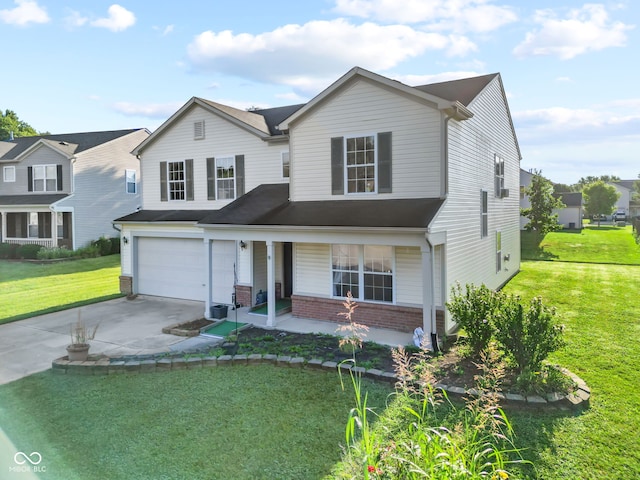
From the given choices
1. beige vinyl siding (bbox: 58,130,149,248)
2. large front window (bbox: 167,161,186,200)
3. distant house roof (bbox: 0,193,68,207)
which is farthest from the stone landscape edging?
distant house roof (bbox: 0,193,68,207)

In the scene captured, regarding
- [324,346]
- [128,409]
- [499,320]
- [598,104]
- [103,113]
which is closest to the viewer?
[103,113]

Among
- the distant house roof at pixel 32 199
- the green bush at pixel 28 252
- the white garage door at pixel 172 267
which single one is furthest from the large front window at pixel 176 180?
the distant house roof at pixel 32 199

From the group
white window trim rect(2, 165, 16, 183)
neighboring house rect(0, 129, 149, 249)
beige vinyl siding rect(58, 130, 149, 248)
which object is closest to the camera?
neighboring house rect(0, 129, 149, 249)

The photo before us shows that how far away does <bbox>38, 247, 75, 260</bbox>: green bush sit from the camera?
Answer: 944 inches

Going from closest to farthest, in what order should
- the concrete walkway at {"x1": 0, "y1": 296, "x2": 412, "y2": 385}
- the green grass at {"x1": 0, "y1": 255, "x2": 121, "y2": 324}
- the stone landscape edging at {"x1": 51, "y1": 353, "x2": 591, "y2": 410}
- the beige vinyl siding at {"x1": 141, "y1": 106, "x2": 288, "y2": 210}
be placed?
the stone landscape edging at {"x1": 51, "y1": 353, "x2": 591, "y2": 410} → the concrete walkway at {"x1": 0, "y1": 296, "x2": 412, "y2": 385} → the green grass at {"x1": 0, "y1": 255, "x2": 121, "y2": 324} → the beige vinyl siding at {"x1": 141, "y1": 106, "x2": 288, "y2": 210}

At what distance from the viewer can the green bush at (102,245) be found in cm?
2653

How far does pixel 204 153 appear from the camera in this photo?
1573 centimetres

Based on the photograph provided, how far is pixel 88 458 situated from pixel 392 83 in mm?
9804

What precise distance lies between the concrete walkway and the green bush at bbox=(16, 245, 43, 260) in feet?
42.3

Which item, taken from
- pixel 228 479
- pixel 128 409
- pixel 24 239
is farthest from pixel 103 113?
pixel 24 239

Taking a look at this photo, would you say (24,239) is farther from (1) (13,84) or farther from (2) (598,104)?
(2) (598,104)

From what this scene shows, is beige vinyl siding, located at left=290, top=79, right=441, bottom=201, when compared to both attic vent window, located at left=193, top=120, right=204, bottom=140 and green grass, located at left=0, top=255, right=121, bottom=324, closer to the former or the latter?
attic vent window, located at left=193, top=120, right=204, bottom=140

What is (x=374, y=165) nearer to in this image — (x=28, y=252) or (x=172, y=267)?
(x=172, y=267)

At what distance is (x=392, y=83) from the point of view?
10.7 metres
